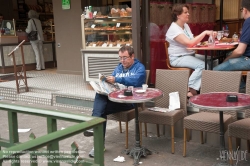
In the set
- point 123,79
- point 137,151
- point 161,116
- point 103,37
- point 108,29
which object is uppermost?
point 108,29

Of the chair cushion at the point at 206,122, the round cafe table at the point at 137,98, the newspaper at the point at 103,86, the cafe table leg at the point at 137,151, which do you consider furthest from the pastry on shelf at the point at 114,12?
the chair cushion at the point at 206,122

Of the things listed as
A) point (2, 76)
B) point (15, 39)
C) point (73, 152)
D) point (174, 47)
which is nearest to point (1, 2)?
point (15, 39)

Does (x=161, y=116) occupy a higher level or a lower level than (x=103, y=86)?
lower

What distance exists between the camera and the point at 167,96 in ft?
14.6

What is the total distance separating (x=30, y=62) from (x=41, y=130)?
536 cm

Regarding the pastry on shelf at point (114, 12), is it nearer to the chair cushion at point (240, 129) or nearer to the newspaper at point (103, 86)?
the newspaper at point (103, 86)

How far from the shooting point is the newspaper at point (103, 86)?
4.00m

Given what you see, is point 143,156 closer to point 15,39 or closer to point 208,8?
point 208,8

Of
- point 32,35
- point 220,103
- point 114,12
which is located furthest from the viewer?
point 32,35

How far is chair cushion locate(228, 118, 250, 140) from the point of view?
3.44m

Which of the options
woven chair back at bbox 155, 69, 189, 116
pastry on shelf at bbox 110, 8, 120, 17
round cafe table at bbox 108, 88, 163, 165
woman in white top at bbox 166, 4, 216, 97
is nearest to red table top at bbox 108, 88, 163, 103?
round cafe table at bbox 108, 88, 163, 165

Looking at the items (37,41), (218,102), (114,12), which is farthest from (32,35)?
(218,102)

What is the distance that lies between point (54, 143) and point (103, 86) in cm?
258

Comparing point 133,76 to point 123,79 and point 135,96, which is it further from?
point 135,96
